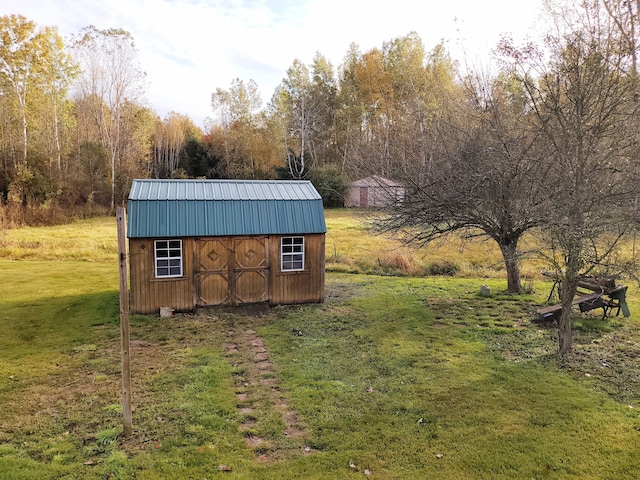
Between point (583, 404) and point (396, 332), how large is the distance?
4407mm

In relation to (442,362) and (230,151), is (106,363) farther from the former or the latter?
(230,151)

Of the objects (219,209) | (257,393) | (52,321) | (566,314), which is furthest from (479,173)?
(52,321)

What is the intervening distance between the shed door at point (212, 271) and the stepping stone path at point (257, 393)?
1.76 metres

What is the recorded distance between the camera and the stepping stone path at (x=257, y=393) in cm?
591

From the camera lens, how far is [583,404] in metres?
6.92

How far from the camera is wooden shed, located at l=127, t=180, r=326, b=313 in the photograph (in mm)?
11789

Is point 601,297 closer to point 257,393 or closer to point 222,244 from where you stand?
point 257,393

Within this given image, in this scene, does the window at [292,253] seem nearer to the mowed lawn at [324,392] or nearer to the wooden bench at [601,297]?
the mowed lawn at [324,392]

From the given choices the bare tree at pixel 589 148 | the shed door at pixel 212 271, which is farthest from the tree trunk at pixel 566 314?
the shed door at pixel 212 271

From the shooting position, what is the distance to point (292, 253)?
43.0 ft

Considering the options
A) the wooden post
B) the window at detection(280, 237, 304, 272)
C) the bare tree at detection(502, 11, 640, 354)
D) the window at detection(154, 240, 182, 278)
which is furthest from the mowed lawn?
the bare tree at detection(502, 11, 640, 354)

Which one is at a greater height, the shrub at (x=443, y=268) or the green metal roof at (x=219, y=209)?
the green metal roof at (x=219, y=209)

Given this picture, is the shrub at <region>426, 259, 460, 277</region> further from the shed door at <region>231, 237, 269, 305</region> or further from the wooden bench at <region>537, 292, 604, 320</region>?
the shed door at <region>231, 237, 269, 305</region>

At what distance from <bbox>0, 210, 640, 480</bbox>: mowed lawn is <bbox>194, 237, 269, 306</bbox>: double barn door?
0.55m
